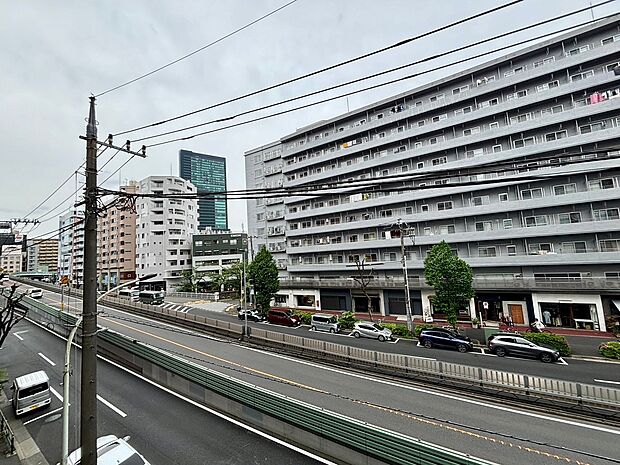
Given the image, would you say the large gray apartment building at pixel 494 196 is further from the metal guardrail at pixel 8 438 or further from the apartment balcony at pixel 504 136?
the metal guardrail at pixel 8 438

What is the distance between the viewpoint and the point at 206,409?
13.5 metres

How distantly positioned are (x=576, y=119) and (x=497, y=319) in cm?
2092

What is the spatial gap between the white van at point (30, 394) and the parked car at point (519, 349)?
2673 cm

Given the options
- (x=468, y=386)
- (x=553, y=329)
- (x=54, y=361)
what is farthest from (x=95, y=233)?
(x=553, y=329)

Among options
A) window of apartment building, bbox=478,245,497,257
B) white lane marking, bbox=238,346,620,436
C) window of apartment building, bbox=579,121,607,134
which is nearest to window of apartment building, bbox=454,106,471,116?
window of apartment building, bbox=579,121,607,134

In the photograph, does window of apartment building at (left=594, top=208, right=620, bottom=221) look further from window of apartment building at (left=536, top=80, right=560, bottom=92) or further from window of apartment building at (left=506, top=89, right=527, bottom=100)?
window of apartment building at (left=506, top=89, right=527, bottom=100)

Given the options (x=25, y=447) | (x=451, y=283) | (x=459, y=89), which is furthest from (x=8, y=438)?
(x=459, y=89)

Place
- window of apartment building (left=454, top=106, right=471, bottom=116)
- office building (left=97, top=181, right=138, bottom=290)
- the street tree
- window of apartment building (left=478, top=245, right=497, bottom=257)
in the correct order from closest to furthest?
the street tree, window of apartment building (left=478, top=245, right=497, bottom=257), window of apartment building (left=454, top=106, right=471, bottom=116), office building (left=97, top=181, right=138, bottom=290)

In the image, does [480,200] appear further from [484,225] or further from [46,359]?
[46,359]

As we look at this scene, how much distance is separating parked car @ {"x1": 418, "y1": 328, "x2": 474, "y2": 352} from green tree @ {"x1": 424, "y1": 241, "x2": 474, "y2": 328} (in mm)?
3329

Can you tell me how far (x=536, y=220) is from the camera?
30.8 metres

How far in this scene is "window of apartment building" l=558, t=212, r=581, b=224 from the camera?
28891mm

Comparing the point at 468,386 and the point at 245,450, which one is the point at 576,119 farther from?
the point at 245,450

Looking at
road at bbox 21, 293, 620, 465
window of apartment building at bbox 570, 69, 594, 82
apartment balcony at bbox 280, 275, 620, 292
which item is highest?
window of apartment building at bbox 570, 69, 594, 82
